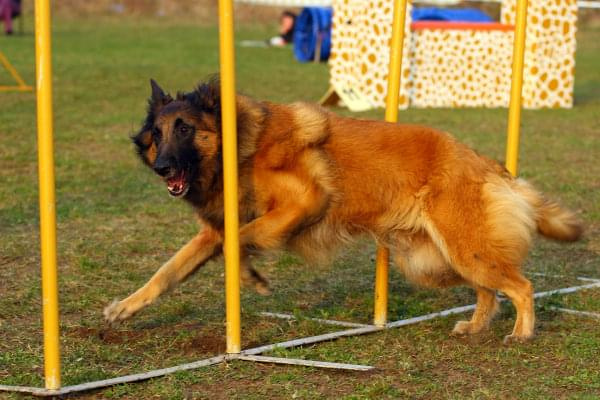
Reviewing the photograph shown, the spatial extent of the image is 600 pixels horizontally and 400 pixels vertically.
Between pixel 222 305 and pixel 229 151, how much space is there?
1.59 m

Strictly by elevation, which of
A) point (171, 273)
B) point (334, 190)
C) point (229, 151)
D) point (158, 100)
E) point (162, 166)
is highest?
point (158, 100)

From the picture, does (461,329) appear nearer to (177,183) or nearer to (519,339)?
(519,339)

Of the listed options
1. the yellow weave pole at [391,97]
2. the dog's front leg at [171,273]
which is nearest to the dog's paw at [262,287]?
the dog's front leg at [171,273]

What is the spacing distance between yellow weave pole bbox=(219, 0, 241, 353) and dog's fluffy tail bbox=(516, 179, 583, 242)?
1.75 m

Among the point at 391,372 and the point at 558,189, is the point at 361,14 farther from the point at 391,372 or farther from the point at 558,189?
the point at 391,372

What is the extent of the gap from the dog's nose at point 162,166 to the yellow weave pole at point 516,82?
2129 millimetres

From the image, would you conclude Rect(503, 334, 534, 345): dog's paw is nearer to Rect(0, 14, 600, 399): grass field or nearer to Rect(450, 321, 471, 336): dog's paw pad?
Rect(0, 14, 600, 399): grass field

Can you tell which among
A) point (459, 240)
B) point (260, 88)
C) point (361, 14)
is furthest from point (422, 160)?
point (260, 88)

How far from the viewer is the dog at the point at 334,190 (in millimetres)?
4734

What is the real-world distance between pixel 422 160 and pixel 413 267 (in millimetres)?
679

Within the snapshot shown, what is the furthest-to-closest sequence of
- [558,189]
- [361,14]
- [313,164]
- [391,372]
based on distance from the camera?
1. [361,14]
2. [558,189]
3. [313,164]
4. [391,372]

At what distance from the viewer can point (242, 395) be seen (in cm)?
406

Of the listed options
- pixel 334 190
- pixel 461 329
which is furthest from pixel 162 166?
pixel 461 329

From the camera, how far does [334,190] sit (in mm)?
4859
